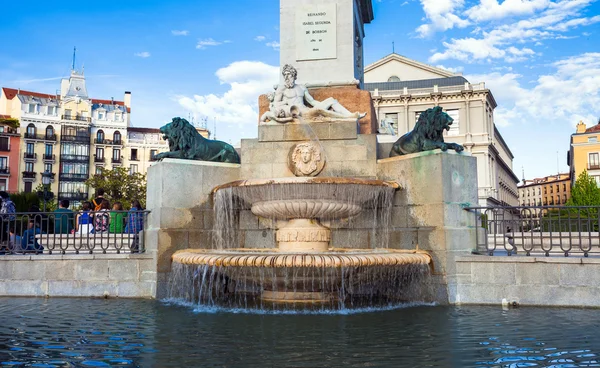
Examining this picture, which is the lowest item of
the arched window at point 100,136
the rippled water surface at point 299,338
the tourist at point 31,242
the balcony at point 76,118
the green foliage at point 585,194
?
the rippled water surface at point 299,338

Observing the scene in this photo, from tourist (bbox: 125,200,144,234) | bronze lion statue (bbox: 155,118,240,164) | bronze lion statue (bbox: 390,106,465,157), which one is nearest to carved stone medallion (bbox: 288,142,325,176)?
bronze lion statue (bbox: 155,118,240,164)

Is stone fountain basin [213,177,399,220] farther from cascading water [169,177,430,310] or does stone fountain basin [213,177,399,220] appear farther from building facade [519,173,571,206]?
building facade [519,173,571,206]

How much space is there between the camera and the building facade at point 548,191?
132m

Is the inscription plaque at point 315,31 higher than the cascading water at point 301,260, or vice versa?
the inscription plaque at point 315,31

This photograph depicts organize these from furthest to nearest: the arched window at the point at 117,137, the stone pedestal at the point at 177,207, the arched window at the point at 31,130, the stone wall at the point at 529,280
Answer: the arched window at the point at 117,137, the arched window at the point at 31,130, the stone pedestal at the point at 177,207, the stone wall at the point at 529,280

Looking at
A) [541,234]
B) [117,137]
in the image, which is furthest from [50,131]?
[541,234]

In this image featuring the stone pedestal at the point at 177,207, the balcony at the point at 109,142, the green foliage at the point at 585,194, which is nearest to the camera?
the stone pedestal at the point at 177,207

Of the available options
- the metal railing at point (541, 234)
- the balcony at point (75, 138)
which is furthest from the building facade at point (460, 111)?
the metal railing at point (541, 234)

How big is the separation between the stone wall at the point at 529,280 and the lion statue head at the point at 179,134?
584 centimetres

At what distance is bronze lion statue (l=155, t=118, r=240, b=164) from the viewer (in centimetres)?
1062

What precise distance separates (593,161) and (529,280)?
7651 centimetres

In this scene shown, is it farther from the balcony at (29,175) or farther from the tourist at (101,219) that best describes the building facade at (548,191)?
the tourist at (101,219)

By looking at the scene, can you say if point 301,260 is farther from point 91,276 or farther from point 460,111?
point 460,111

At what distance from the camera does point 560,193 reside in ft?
443
